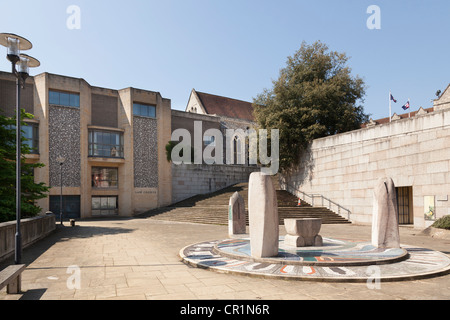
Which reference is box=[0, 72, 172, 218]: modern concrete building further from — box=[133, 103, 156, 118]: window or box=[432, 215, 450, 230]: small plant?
box=[432, 215, 450, 230]: small plant

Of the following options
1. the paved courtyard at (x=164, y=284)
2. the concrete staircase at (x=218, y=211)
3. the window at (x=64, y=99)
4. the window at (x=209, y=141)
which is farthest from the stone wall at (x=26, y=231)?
the window at (x=209, y=141)

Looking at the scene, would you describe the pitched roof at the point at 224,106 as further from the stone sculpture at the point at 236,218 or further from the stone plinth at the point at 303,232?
the stone plinth at the point at 303,232

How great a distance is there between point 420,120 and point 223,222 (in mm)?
13576

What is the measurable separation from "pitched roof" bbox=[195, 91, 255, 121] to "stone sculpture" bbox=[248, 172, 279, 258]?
41372 millimetres

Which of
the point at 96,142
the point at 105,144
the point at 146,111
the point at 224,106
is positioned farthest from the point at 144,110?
the point at 224,106

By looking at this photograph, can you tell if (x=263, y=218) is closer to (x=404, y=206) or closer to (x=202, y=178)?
(x=404, y=206)

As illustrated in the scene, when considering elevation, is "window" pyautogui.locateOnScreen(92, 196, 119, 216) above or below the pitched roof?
below

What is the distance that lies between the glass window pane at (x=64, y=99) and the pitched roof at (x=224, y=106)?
73.7 feet

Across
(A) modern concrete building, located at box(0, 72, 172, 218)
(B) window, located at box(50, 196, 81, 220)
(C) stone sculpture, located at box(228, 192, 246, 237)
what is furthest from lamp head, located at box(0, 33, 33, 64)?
(B) window, located at box(50, 196, 81, 220)

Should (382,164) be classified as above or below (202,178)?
above

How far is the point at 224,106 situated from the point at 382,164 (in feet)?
115

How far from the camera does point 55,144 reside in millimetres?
29219

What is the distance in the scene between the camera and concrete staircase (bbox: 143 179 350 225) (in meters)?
23.3

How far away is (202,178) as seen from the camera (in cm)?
3794
